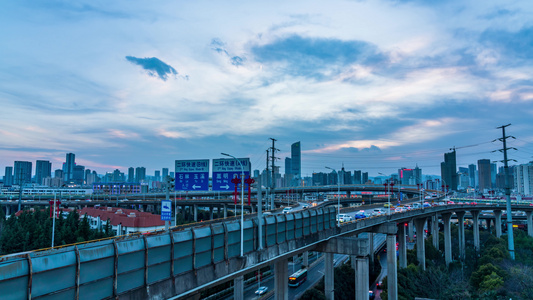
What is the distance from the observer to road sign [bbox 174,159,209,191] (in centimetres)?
3209

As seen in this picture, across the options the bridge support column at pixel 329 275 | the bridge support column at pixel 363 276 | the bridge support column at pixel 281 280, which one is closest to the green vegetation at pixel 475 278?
the bridge support column at pixel 329 275

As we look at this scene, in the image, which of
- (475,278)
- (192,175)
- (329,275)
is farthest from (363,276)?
(475,278)

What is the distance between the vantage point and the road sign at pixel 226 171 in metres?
31.8

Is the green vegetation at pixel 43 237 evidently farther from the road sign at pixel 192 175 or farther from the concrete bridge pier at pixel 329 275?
the concrete bridge pier at pixel 329 275

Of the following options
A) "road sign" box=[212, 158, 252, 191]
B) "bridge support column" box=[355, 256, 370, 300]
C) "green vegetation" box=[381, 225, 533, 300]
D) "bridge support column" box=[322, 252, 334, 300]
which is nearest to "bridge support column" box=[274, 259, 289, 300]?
"road sign" box=[212, 158, 252, 191]

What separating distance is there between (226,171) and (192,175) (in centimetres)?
341

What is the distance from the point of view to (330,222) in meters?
38.0

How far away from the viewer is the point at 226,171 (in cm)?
3219

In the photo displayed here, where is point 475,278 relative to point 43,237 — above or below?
below

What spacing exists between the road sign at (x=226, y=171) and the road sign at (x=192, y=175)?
96 centimetres

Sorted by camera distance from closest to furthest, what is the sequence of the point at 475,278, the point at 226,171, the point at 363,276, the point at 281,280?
the point at 226,171 < the point at 281,280 < the point at 363,276 < the point at 475,278

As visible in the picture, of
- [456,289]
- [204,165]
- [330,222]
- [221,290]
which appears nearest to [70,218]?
[221,290]

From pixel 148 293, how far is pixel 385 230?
157 ft

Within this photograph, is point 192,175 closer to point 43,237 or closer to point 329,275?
point 329,275
